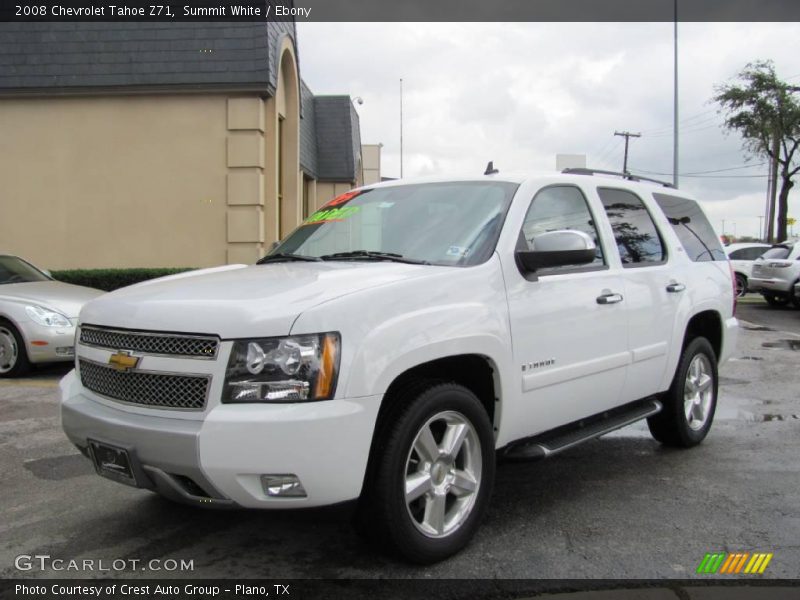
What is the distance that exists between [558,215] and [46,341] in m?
6.01

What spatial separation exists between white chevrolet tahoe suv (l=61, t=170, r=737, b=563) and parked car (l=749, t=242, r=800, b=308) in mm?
14400

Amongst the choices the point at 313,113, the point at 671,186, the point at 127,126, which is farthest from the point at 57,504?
the point at 313,113

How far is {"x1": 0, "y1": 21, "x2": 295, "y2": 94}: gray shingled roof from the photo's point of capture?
43.0 ft

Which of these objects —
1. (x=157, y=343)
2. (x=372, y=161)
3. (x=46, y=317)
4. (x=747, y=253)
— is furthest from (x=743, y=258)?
(x=372, y=161)

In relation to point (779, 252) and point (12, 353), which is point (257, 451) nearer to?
point (12, 353)

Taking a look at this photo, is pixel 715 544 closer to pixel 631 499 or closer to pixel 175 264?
pixel 631 499

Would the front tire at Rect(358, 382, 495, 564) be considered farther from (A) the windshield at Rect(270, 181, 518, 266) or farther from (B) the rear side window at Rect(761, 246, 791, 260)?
(B) the rear side window at Rect(761, 246, 791, 260)

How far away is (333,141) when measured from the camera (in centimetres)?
2323

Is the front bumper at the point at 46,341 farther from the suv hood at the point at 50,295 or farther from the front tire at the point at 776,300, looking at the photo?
the front tire at the point at 776,300

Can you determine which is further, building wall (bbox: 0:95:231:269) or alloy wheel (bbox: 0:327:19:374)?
building wall (bbox: 0:95:231:269)

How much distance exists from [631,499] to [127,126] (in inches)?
484

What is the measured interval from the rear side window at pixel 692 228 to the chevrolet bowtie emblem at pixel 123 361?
385cm

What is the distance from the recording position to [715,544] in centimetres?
354

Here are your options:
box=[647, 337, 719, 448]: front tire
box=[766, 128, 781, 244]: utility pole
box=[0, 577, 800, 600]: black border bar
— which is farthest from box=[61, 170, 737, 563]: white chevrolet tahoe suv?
box=[766, 128, 781, 244]: utility pole
